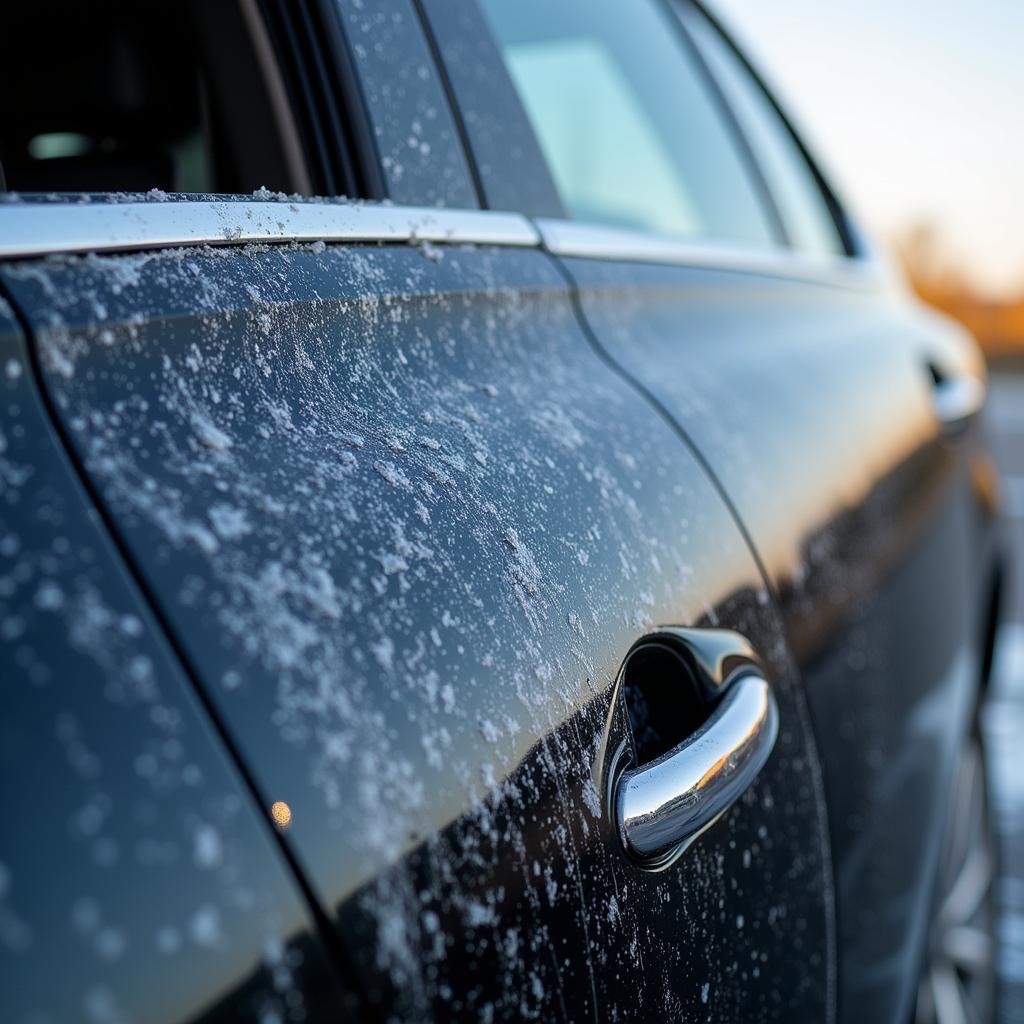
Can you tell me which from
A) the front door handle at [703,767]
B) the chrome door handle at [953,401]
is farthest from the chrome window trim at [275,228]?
the chrome door handle at [953,401]

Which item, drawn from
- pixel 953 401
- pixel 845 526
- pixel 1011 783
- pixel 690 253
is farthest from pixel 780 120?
pixel 1011 783

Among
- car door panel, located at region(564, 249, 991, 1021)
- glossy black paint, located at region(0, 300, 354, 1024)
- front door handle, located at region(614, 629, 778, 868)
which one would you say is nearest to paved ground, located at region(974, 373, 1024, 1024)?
car door panel, located at region(564, 249, 991, 1021)

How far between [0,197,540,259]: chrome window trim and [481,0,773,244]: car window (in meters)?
0.36

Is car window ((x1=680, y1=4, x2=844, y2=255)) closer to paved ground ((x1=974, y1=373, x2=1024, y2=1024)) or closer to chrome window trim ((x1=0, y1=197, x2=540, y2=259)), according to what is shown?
paved ground ((x1=974, y1=373, x2=1024, y2=1024))

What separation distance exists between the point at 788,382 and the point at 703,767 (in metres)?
0.78

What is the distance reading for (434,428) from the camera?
84cm

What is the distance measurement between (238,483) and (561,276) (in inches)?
23.5

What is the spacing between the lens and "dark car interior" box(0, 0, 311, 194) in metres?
1.63

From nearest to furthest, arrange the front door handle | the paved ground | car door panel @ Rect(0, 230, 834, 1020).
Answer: car door panel @ Rect(0, 230, 834, 1020) < the front door handle < the paved ground

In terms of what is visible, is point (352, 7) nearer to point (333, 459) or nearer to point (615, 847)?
point (333, 459)

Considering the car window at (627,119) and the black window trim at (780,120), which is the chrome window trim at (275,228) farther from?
the black window trim at (780,120)

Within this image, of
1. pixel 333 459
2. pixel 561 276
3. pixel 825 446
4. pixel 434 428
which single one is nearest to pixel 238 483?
pixel 333 459

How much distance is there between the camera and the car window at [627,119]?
154 cm

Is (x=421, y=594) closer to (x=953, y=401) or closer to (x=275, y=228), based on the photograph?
(x=275, y=228)
